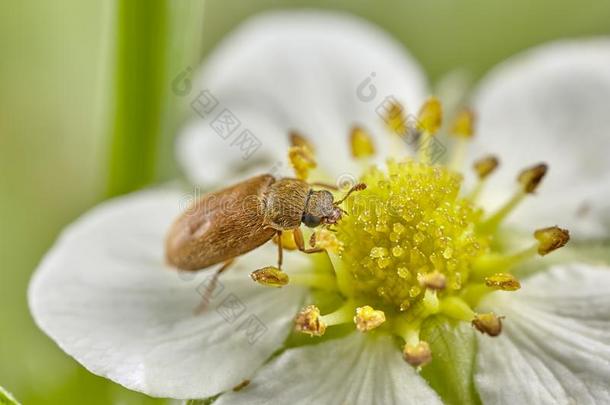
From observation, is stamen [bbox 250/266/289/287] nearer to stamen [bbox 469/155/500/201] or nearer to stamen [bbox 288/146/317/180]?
stamen [bbox 288/146/317/180]

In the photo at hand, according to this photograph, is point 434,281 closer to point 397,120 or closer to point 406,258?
point 406,258

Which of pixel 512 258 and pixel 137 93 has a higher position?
pixel 137 93

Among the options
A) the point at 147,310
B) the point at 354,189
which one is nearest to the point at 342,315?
the point at 354,189

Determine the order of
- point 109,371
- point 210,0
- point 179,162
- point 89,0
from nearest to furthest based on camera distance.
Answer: point 109,371 → point 179,162 → point 89,0 → point 210,0

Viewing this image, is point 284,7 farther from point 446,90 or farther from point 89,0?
point 446,90

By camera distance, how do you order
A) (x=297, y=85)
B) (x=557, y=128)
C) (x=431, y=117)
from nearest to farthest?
(x=431, y=117) < (x=557, y=128) < (x=297, y=85)

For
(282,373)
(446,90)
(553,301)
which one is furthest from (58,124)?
(553,301)

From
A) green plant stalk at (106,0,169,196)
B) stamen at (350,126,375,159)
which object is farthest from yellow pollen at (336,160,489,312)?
green plant stalk at (106,0,169,196)
